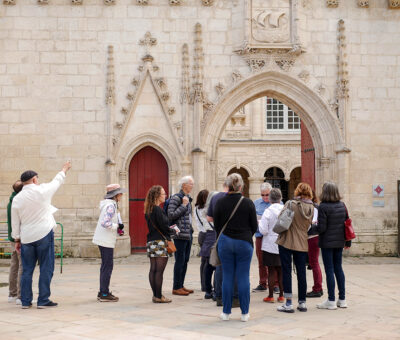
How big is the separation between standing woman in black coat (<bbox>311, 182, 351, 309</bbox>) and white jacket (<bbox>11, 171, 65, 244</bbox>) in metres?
2.97

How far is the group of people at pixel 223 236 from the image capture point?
6.14 m

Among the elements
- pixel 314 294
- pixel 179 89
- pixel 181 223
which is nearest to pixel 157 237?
pixel 181 223

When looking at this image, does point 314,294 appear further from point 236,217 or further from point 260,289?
point 236,217

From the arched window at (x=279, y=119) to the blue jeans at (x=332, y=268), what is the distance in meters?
20.5

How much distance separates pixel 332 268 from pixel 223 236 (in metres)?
1.55

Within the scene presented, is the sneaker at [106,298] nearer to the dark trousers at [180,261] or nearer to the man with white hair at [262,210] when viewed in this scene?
the dark trousers at [180,261]

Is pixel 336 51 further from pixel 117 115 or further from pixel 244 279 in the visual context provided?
pixel 244 279

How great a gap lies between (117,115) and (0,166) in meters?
2.60

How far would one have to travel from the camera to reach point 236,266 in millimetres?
6176

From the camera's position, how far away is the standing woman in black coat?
6.85m

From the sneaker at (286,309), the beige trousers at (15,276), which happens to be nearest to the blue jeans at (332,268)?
the sneaker at (286,309)

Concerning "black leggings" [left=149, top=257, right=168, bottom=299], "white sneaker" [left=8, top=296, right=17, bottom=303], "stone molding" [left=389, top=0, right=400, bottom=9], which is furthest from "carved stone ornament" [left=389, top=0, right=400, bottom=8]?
"white sneaker" [left=8, top=296, right=17, bottom=303]

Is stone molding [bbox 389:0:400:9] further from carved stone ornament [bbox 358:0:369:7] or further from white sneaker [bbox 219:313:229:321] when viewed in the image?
white sneaker [bbox 219:313:229:321]

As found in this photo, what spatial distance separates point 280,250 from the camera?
22.4 feet
